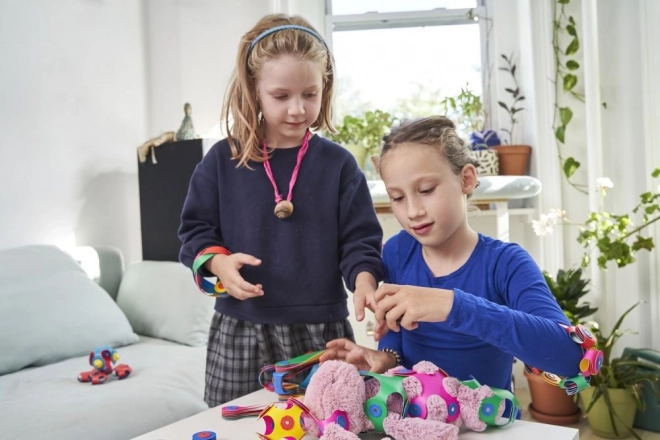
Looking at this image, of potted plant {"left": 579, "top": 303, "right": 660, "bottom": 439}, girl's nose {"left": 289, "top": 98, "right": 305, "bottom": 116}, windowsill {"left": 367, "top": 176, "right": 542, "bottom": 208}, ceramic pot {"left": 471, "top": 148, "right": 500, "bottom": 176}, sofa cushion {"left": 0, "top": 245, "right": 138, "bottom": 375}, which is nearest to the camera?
girl's nose {"left": 289, "top": 98, "right": 305, "bottom": 116}

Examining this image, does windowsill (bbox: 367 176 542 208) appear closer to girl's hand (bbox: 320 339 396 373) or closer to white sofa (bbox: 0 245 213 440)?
white sofa (bbox: 0 245 213 440)

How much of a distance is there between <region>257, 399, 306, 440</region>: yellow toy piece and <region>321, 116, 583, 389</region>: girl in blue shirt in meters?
0.16

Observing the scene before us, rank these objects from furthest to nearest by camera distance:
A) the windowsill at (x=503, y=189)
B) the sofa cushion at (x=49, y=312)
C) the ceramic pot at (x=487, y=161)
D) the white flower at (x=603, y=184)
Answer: the ceramic pot at (x=487, y=161) → the windowsill at (x=503, y=189) → the white flower at (x=603, y=184) → the sofa cushion at (x=49, y=312)

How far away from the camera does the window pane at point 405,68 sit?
116 inches

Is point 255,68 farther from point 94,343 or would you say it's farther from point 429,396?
point 94,343

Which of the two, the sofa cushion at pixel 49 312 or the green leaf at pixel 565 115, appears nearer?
the sofa cushion at pixel 49 312

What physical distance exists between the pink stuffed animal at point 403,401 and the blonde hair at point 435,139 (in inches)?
13.3

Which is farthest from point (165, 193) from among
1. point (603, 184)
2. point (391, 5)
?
point (603, 184)

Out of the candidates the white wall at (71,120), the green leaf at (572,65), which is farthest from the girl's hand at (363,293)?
the green leaf at (572,65)

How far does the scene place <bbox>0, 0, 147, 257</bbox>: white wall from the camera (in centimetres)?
217

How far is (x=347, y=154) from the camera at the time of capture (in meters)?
1.18

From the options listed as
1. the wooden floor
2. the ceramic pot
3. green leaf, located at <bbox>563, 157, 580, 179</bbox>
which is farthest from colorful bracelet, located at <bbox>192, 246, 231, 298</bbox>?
green leaf, located at <bbox>563, 157, 580, 179</bbox>

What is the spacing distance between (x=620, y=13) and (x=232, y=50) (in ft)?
5.24

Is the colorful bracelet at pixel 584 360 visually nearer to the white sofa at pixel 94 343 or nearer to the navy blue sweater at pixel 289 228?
the navy blue sweater at pixel 289 228
